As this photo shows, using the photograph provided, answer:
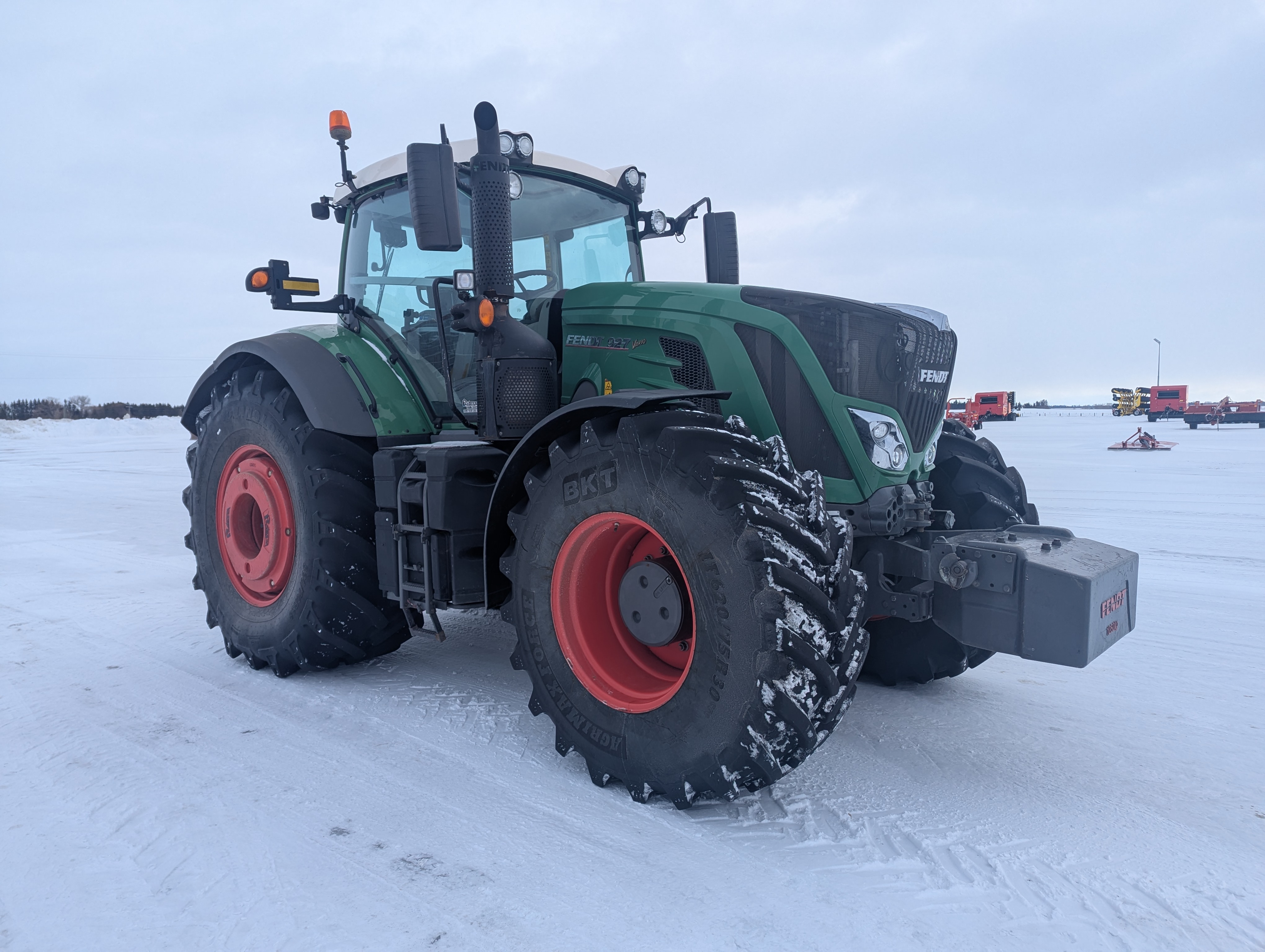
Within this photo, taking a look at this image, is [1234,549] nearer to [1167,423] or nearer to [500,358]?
[500,358]

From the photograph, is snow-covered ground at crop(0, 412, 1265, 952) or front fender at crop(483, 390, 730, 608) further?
front fender at crop(483, 390, 730, 608)

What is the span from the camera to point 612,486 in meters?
2.90

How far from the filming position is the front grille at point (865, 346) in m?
3.25

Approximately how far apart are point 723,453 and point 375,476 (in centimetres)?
209

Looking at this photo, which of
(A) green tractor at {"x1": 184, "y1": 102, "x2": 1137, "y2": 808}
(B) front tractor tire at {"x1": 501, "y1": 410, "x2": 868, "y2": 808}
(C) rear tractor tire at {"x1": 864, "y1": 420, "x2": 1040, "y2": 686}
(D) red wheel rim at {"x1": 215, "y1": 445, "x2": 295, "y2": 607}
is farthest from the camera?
(D) red wheel rim at {"x1": 215, "y1": 445, "x2": 295, "y2": 607}

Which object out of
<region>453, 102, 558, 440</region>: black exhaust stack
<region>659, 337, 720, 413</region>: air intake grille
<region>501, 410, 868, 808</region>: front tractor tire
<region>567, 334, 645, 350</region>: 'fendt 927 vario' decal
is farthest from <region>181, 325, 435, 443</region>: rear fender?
<region>659, 337, 720, 413</region>: air intake grille

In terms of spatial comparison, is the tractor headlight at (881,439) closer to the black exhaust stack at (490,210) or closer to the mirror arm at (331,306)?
the black exhaust stack at (490,210)

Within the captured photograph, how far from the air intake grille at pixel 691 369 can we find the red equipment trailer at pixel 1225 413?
33438mm

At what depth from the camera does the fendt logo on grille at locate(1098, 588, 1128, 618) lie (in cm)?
286

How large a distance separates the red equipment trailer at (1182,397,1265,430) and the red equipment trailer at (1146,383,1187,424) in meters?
3.81

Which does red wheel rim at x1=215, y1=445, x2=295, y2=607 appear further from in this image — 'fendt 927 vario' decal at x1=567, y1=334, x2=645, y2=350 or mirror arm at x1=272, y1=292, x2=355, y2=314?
'fendt 927 vario' decal at x1=567, y1=334, x2=645, y2=350

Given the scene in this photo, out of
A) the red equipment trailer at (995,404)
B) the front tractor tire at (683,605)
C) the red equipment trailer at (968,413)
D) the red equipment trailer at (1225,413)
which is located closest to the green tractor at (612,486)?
the front tractor tire at (683,605)

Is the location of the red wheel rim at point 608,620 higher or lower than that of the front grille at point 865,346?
lower

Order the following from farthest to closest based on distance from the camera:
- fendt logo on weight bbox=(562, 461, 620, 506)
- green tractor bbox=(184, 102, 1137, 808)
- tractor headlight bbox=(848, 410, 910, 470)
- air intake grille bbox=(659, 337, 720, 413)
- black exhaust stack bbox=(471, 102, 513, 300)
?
black exhaust stack bbox=(471, 102, 513, 300), air intake grille bbox=(659, 337, 720, 413), tractor headlight bbox=(848, 410, 910, 470), fendt logo on weight bbox=(562, 461, 620, 506), green tractor bbox=(184, 102, 1137, 808)
